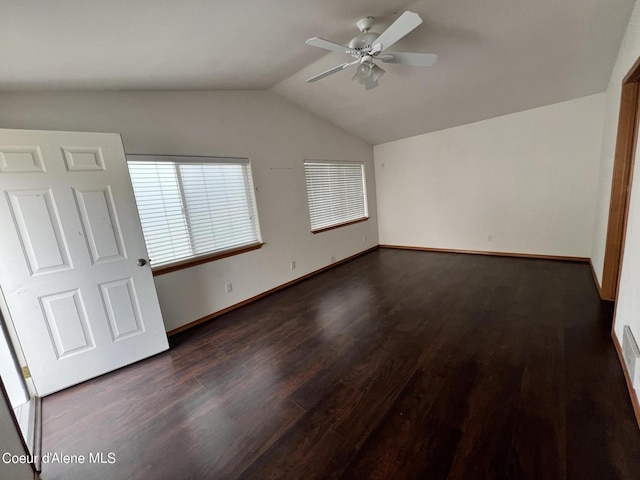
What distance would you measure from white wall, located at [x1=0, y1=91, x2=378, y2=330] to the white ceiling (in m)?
0.15

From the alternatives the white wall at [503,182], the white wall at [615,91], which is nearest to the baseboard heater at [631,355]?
the white wall at [615,91]

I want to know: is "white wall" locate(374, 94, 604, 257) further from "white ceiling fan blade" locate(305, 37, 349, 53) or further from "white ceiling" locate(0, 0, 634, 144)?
"white ceiling fan blade" locate(305, 37, 349, 53)

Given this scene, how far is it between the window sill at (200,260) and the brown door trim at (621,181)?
362 centimetres

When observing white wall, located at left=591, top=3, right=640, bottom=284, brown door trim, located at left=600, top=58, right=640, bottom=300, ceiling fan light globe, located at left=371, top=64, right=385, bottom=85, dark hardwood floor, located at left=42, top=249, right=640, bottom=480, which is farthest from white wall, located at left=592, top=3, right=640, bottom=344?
ceiling fan light globe, located at left=371, top=64, right=385, bottom=85

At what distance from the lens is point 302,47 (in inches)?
92.8

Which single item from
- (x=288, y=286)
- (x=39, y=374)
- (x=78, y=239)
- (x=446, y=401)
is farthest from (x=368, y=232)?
(x=39, y=374)

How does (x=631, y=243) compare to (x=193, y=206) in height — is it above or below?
below

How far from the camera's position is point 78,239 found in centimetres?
203

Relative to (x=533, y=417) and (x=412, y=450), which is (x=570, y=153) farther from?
(x=412, y=450)

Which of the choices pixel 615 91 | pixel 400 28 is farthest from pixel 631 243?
pixel 400 28

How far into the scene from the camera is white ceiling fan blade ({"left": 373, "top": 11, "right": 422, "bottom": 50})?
1.56m

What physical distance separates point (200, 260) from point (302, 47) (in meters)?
2.43

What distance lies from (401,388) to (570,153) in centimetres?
419

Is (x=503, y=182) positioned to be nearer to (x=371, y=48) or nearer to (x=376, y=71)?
(x=376, y=71)
